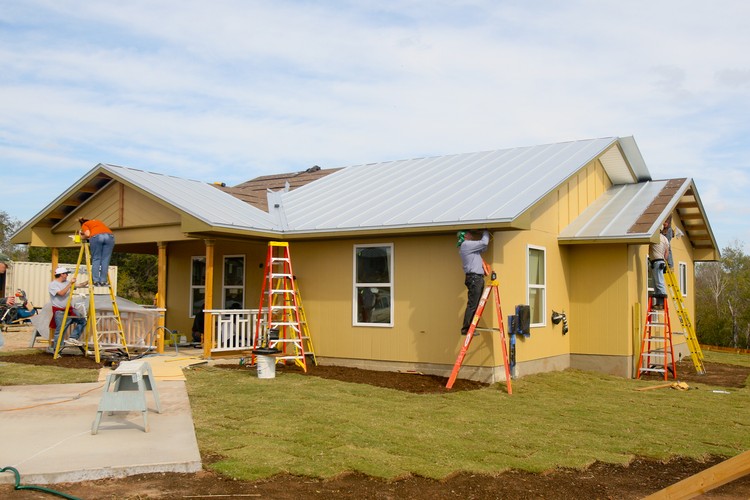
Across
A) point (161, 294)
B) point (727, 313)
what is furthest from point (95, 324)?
point (727, 313)

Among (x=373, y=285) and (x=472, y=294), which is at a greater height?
(x=373, y=285)

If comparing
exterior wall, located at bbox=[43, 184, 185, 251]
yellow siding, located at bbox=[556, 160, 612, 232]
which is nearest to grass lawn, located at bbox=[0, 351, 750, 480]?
exterior wall, located at bbox=[43, 184, 185, 251]

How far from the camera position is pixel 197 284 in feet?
60.0

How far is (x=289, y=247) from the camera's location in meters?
14.6

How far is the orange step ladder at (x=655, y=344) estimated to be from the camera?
46.5 feet

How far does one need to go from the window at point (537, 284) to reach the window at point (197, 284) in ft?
28.2

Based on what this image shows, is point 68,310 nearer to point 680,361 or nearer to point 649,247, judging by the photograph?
point 649,247

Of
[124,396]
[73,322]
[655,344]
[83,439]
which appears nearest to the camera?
[83,439]

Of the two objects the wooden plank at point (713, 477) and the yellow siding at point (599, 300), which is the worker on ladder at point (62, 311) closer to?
the yellow siding at point (599, 300)

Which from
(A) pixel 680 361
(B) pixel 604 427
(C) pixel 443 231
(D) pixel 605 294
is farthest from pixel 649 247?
(B) pixel 604 427

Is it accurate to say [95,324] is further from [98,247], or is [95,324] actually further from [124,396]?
[124,396]

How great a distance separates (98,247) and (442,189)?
670 cm

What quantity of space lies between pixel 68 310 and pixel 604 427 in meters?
9.48

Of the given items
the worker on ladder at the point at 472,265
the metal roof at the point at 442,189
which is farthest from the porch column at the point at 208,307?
the worker on ladder at the point at 472,265
